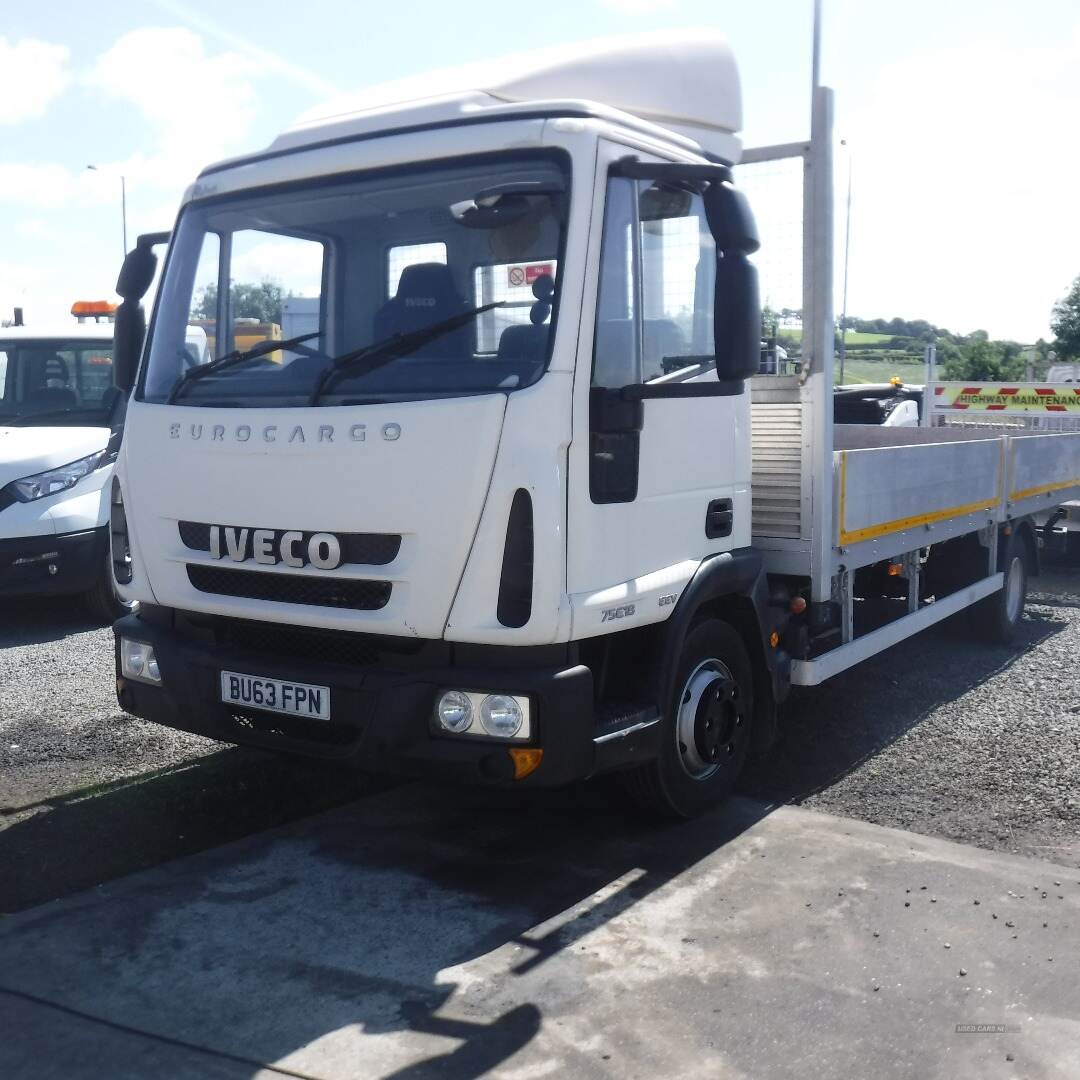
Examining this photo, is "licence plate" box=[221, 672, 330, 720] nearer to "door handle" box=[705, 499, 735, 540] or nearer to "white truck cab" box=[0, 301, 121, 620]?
"door handle" box=[705, 499, 735, 540]

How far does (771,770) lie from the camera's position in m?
5.80

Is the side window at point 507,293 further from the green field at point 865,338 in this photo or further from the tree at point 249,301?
the green field at point 865,338

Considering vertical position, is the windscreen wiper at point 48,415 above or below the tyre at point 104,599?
above

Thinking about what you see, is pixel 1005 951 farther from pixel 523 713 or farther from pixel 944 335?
pixel 944 335

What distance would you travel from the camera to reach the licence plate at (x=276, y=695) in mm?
4191

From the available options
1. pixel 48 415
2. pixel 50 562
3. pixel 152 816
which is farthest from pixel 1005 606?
pixel 48 415

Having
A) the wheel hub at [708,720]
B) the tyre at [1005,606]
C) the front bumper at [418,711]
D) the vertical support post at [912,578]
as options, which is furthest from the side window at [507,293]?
the tyre at [1005,606]

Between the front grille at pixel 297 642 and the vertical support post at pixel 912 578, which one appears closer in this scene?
the front grille at pixel 297 642

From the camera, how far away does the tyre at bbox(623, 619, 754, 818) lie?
4.71m

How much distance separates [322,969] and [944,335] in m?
71.0

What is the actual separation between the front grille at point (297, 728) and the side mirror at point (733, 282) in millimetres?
1756

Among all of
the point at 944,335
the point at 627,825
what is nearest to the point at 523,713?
the point at 627,825

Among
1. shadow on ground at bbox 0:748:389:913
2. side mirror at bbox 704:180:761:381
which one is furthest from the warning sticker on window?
shadow on ground at bbox 0:748:389:913

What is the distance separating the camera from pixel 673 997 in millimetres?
3602
